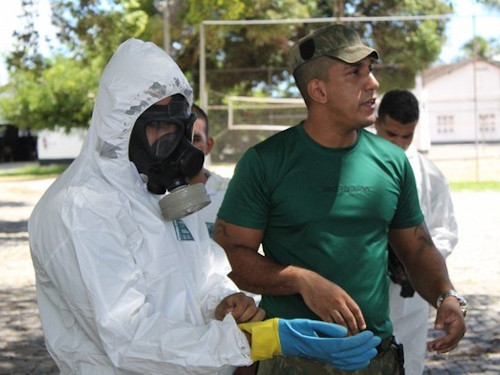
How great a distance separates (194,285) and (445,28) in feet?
79.5

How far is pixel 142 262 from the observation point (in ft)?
8.64

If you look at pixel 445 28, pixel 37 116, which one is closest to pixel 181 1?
pixel 445 28

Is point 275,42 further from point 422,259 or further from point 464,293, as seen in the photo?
point 422,259

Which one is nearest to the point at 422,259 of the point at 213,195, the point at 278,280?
the point at 278,280

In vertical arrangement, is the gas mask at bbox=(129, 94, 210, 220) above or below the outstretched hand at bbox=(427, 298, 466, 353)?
above

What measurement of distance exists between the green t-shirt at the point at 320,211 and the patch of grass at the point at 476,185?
1790 cm

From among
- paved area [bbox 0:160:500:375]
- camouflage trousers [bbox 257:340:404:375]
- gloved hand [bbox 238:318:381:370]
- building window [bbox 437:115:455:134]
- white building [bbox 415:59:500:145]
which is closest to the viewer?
gloved hand [bbox 238:318:381:370]

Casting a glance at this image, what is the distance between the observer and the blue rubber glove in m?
2.64

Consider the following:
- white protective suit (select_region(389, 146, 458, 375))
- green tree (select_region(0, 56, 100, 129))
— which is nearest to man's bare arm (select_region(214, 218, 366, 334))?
white protective suit (select_region(389, 146, 458, 375))

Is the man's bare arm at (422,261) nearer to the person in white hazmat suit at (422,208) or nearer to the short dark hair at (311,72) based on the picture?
the short dark hair at (311,72)

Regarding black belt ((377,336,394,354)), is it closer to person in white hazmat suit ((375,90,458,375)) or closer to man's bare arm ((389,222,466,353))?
man's bare arm ((389,222,466,353))

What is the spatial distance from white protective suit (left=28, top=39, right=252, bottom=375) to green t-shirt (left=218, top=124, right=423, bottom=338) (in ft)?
0.97

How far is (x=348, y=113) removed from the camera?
3189 millimetres

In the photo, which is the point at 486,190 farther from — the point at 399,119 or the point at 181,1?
the point at 399,119
